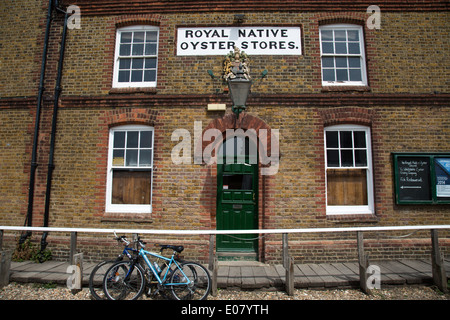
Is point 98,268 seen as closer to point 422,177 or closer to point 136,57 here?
point 136,57

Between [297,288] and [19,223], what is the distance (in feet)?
20.7

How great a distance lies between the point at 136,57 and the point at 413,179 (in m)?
7.23

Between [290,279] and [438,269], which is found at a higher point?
[438,269]

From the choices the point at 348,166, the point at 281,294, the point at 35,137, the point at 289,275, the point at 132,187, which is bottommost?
the point at 281,294

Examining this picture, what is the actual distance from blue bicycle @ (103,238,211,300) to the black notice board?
4783 millimetres

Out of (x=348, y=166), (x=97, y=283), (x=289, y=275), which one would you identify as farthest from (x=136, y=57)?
(x=289, y=275)

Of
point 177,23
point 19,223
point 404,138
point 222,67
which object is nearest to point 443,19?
point 404,138

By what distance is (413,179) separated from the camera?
569 cm

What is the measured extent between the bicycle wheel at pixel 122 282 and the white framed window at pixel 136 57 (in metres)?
4.20

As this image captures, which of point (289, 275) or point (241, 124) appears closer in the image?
point (289, 275)

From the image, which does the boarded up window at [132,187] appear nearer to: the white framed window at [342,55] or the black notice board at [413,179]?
the white framed window at [342,55]

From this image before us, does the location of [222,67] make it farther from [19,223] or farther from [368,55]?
[19,223]

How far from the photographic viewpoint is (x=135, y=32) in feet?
21.0
